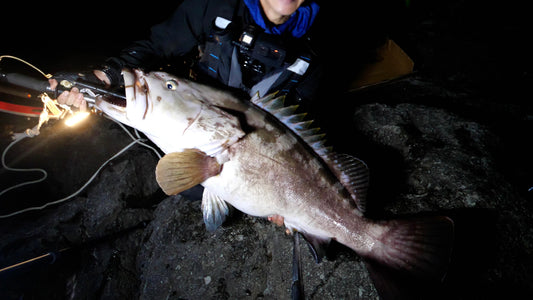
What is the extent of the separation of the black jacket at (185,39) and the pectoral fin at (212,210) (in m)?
1.57

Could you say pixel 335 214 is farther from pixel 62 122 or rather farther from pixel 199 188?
pixel 62 122

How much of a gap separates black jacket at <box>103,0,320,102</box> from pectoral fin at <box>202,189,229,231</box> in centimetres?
157

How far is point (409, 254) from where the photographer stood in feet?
4.93

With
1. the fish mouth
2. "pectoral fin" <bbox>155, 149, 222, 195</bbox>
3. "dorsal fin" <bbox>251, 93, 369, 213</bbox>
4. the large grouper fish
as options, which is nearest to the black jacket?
the fish mouth

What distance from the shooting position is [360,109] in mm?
3123

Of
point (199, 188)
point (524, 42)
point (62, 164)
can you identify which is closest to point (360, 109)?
point (199, 188)

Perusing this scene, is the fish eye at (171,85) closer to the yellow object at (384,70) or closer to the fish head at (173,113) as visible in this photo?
the fish head at (173,113)

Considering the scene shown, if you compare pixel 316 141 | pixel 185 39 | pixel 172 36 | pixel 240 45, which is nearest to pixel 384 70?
pixel 240 45

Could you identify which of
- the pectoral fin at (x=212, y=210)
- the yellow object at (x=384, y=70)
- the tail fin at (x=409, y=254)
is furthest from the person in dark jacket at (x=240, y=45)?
the yellow object at (x=384, y=70)

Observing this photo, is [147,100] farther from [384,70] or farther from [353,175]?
[384,70]

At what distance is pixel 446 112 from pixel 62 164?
5.98 m

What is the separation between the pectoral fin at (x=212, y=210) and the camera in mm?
1945

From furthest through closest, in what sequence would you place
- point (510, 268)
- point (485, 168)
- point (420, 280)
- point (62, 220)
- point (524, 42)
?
point (524, 42) < point (62, 220) < point (485, 168) < point (510, 268) < point (420, 280)

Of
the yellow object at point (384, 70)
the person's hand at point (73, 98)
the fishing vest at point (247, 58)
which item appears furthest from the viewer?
the yellow object at point (384, 70)
